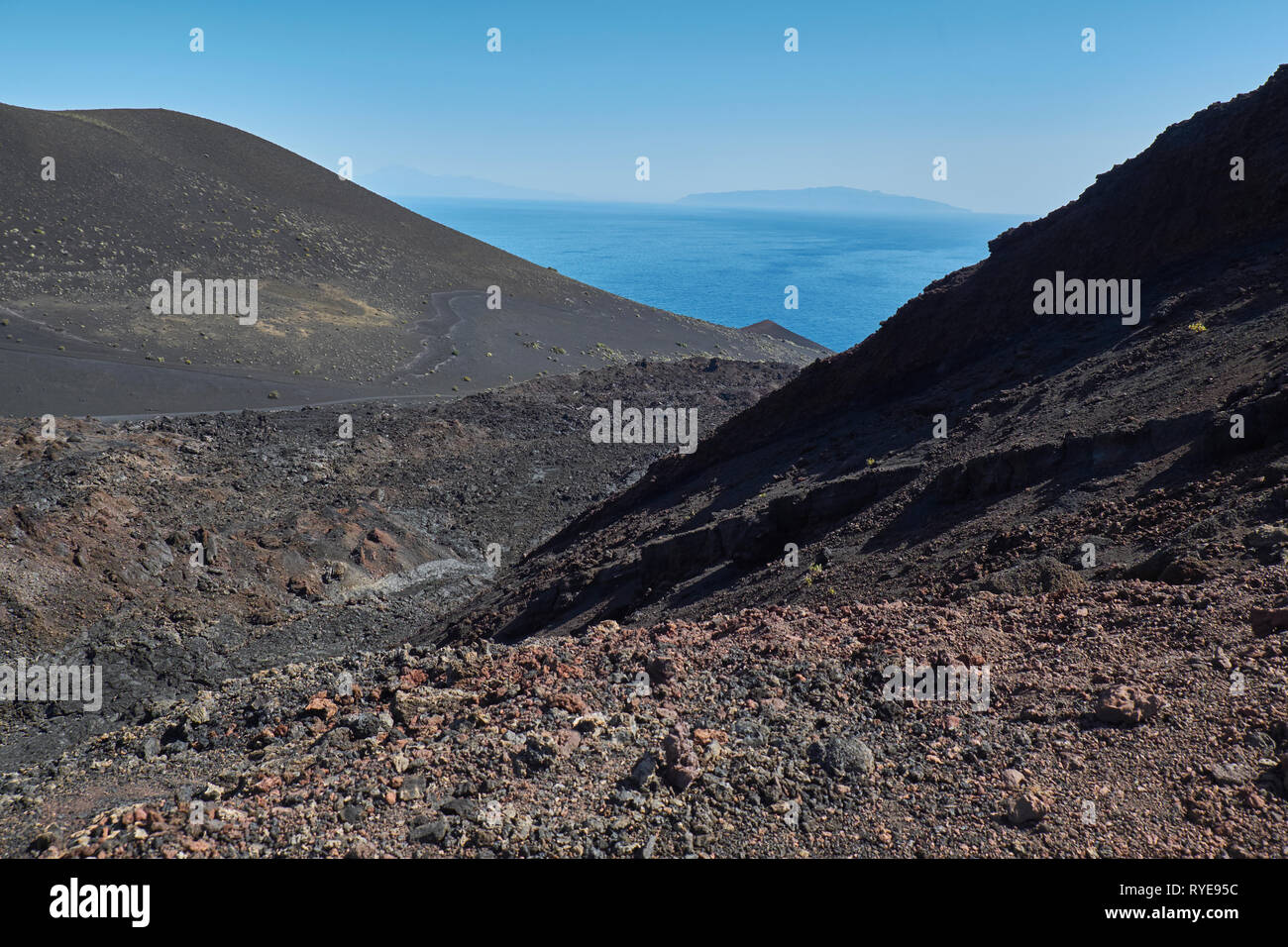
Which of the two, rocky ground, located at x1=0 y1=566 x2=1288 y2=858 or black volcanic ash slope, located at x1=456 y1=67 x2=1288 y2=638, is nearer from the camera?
rocky ground, located at x1=0 y1=566 x2=1288 y2=858

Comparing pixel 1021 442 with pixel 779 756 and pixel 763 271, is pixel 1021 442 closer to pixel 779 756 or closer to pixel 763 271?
pixel 779 756

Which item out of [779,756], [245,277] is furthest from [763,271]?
[779,756]

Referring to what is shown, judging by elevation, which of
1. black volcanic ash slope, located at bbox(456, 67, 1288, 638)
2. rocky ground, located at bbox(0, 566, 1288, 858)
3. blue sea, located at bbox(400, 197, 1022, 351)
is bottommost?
rocky ground, located at bbox(0, 566, 1288, 858)

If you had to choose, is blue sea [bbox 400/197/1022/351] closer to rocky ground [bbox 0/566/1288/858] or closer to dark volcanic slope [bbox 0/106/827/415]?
dark volcanic slope [bbox 0/106/827/415]

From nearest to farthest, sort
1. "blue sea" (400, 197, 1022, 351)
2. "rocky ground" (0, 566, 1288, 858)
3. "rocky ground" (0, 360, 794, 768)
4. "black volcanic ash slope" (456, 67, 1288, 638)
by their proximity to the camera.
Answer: "rocky ground" (0, 566, 1288, 858)
"black volcanic ash slope" (456, 67, 1288, 638)
"rocky ground" (0, 360, 794, 768)
"blue sea" (400, 197, 1022, 351)

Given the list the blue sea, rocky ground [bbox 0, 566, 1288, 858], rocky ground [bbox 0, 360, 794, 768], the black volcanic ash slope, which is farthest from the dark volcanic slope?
the blue sea

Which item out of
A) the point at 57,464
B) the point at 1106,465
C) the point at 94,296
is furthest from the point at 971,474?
the point at 94,296
